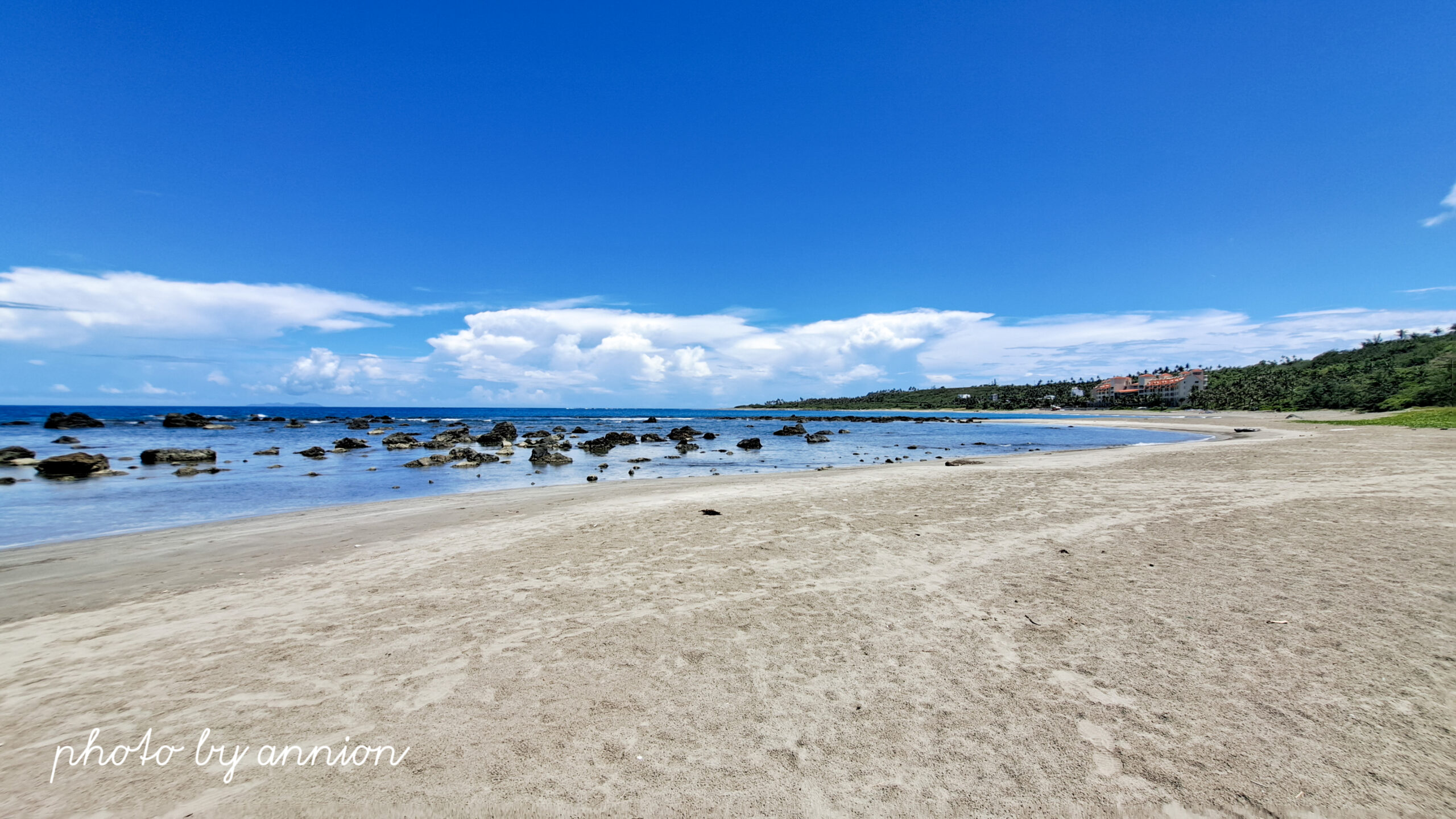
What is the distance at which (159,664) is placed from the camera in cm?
617

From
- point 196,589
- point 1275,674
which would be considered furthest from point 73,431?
point 1275,674

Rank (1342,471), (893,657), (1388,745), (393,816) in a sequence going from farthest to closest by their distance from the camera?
(1342,471) → (893,657) → (1388,745) → (393,816)

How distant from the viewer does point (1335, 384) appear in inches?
2963

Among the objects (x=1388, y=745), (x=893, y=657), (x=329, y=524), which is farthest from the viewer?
(x=329, y=524)

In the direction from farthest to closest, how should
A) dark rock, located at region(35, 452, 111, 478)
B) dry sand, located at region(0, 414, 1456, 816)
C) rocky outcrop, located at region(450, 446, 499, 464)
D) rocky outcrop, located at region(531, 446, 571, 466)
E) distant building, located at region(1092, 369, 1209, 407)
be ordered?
distant building, located at region(1092, 369, 1209, 407) → rocky outcrop, located at region(450, 446, 499, 464) → rocky outcrop, located at region(531, 446, 571, 466) → dark rock, located at region(35, 452, 111, 478) → dry sand, located at region(0, 414, 1456, 816)

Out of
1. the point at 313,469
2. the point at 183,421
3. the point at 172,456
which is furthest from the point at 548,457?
the point at 183,421

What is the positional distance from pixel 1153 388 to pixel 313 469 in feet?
572

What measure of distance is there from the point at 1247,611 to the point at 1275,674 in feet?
6.50

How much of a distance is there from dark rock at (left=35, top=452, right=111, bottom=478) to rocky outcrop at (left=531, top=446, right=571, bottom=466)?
19670 mm

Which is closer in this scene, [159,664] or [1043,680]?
[1043,680]

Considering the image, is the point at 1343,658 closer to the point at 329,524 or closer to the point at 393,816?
the point at 393,816

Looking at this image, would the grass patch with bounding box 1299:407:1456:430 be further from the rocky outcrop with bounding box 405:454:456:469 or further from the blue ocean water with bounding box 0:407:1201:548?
the rocky outcrop with bounding box 405:454:456:469

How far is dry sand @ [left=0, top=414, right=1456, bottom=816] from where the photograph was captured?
3982 mm

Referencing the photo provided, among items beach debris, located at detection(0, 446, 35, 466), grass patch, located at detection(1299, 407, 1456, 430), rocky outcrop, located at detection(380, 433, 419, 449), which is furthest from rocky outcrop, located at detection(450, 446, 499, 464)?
grass patch, located at detection(1299, 407, 1456, 430)
